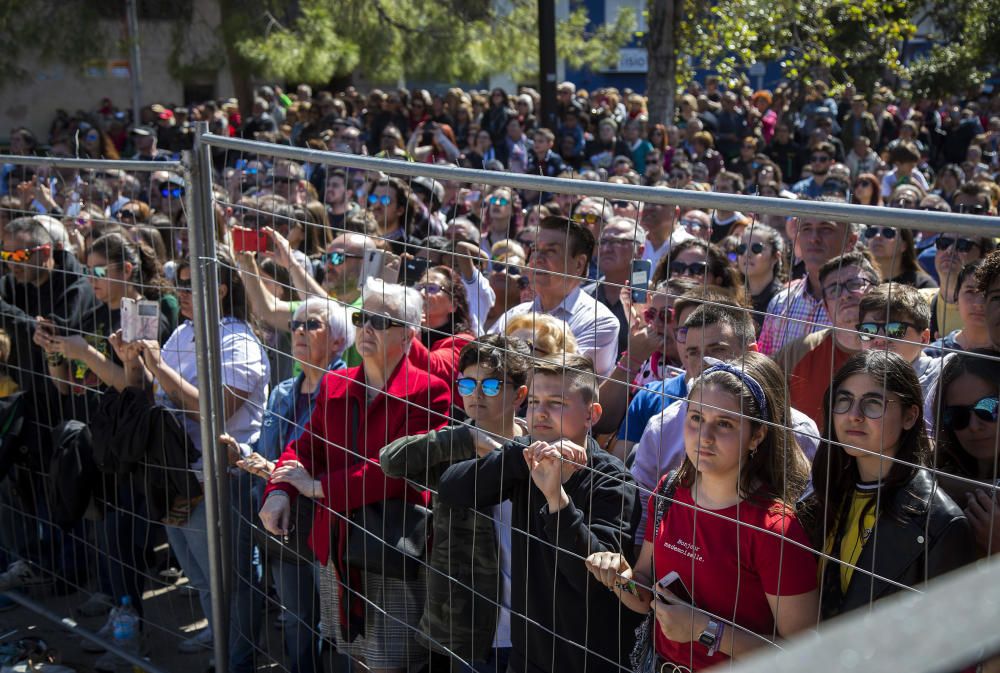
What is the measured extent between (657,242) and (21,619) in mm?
3722

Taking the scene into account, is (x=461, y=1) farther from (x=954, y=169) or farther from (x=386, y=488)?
(x=386, y=488)

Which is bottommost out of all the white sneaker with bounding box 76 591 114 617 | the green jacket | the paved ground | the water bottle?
the paved ground

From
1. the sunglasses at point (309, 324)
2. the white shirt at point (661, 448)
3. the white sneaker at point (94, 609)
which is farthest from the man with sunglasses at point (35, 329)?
the white shirt at point (661, 448)

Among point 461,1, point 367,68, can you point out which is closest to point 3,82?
point 367,68

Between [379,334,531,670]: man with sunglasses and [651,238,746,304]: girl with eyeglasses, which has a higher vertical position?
[651,238,746,304]: girl with eyeglasses

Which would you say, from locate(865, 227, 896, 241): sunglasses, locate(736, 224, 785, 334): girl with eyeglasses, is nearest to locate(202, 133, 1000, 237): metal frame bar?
locate(736, 224, 785, 334): girl with eyeglasses

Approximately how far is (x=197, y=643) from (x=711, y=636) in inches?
99.9

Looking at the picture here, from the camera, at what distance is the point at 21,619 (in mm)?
4863

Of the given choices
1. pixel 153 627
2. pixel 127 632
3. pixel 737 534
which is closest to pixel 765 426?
pixel 737 534

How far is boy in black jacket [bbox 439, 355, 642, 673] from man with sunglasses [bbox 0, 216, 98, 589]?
2.55 m

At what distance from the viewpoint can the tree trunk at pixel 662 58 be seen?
14164mm

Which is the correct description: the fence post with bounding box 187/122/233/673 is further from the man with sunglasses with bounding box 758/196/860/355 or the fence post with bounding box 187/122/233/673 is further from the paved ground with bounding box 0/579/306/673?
the man with sunglasses with bounding box 758/196/860/355

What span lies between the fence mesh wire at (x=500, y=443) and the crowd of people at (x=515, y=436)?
10 mm

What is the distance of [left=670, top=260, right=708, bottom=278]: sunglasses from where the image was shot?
4414 millimetres
